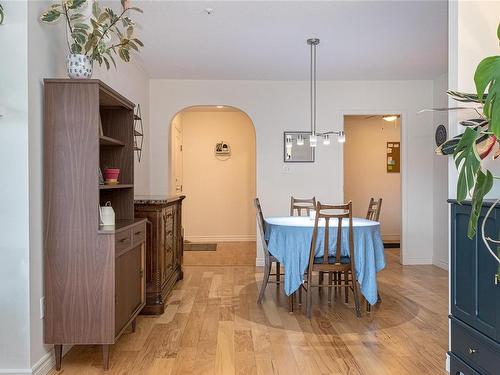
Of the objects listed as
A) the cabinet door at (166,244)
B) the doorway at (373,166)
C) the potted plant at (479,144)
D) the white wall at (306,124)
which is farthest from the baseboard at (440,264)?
the potted plant at (479,144)

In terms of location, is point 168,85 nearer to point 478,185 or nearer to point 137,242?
point 137,242

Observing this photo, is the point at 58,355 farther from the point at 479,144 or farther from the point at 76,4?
the point at 479,144

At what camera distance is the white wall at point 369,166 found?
8367 millimetres

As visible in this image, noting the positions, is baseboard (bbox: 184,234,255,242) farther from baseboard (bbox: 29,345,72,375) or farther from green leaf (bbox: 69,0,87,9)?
green leaf (bbox: 69,0,87,9)

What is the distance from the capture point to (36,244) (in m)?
2.53

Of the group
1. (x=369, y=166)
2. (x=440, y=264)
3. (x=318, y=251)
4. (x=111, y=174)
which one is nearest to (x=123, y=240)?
(x=111, y=174)

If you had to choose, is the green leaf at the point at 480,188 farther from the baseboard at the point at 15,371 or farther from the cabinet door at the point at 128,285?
the baseboard at the point at 15,371

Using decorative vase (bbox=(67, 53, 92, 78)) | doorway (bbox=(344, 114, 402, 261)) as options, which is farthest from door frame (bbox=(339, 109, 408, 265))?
decorative vase (bbox=(67, 53, 92, 78))

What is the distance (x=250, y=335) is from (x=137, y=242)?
1.07 m

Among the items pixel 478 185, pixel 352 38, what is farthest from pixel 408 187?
pixel 478 185

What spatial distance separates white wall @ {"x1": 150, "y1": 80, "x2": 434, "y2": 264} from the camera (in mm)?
6113

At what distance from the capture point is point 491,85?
130 cm

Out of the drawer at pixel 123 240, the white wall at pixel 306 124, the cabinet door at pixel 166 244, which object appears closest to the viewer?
the drawer at pixel 123 240

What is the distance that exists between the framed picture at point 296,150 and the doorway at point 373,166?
2.39m
